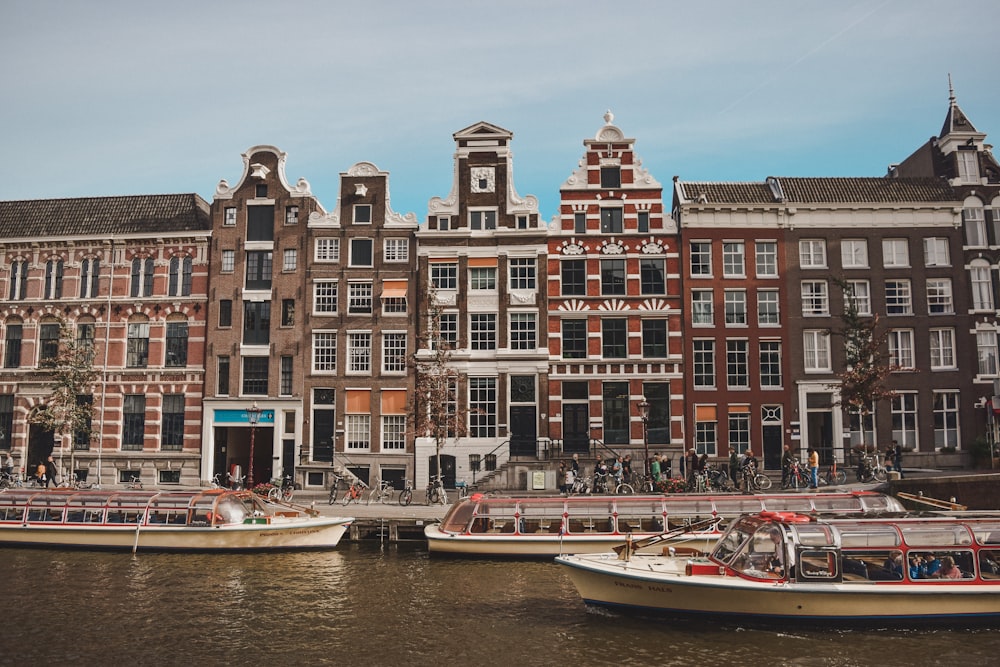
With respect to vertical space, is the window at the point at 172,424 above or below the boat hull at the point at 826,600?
above

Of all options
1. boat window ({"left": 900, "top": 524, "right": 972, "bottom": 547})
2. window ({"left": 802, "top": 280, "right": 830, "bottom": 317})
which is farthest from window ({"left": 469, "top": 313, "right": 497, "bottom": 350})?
boat window ({"left": 900, "top": 524, "right": 972, "bottom": 547})

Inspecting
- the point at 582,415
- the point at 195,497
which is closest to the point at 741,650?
the point at 195,497

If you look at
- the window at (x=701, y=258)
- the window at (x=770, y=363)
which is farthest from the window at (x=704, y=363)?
the window at (x=701, y=258)

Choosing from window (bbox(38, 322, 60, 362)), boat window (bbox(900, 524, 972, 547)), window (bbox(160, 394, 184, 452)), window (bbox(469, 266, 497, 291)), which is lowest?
boat window (bbox(900, 524, 972, 547))

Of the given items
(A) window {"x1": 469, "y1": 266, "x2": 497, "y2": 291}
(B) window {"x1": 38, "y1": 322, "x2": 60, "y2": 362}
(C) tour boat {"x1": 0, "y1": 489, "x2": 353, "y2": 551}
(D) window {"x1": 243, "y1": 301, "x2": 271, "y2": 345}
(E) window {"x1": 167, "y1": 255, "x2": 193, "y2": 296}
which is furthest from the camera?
(B) window {"x1": 38, "y1": 322, "x2": 60, "y2": 362}

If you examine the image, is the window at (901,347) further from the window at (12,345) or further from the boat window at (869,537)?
the window at (12,345)

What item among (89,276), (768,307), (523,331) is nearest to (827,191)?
(768,307)

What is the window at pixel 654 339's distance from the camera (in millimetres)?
40625

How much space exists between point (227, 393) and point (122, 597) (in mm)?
22136

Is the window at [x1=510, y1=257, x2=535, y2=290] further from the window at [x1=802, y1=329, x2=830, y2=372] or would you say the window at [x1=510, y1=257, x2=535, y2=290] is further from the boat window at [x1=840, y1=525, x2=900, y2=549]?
the boat window at [x1=840, y1=525, x2=900, y2=549]

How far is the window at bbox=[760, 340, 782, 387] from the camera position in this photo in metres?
40.3

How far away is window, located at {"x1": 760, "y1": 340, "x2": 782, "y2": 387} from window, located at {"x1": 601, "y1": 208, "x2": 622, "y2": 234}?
9.84 metres

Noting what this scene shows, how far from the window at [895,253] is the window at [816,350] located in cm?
536

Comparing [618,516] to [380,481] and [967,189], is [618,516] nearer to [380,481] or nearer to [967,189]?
[380,481]
